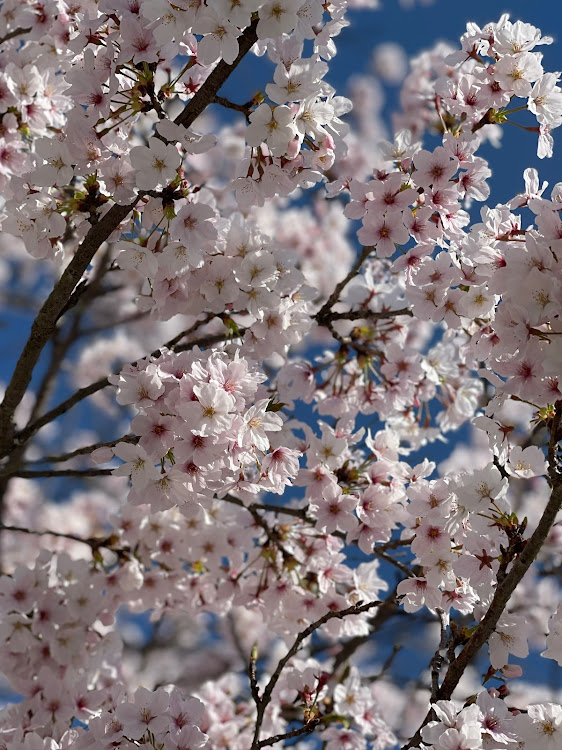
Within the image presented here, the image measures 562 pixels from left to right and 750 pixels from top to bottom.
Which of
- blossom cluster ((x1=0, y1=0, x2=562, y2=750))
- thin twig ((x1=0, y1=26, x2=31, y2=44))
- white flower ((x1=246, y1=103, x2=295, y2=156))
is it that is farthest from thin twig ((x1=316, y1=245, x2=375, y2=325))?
thin twig ((x1=0, y1=26, x2=31, y2=44))

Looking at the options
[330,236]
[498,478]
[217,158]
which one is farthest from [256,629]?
[498,478]

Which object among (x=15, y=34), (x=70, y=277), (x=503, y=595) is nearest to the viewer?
(x=503, y=595)

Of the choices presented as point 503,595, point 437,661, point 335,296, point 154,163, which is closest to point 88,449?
point 154,163

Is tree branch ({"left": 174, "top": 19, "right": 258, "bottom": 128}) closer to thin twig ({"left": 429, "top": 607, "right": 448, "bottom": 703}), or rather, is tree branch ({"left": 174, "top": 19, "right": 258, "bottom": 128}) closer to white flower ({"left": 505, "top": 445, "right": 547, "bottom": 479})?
white flower ({"left": 505, "top": 445, "right": 547, "bottom": 479})

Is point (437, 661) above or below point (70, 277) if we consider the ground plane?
below

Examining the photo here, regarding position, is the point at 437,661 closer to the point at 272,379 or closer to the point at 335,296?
the point at 335,296

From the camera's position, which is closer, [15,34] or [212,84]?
[212,84]

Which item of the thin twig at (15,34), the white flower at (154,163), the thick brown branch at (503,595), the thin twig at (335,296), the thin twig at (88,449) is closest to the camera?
the thick brown branch at (503,595)

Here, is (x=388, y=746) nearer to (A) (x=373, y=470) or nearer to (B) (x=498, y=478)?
(A) (x=373, y=470)

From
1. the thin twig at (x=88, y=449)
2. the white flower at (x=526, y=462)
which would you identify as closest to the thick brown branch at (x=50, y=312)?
the thin twig at (x=88, y=449)

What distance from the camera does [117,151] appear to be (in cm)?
267

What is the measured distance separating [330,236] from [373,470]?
5.25m

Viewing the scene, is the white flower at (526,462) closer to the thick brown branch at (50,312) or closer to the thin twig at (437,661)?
the thin twig at (437,661)

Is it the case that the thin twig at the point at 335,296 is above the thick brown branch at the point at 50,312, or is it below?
above
